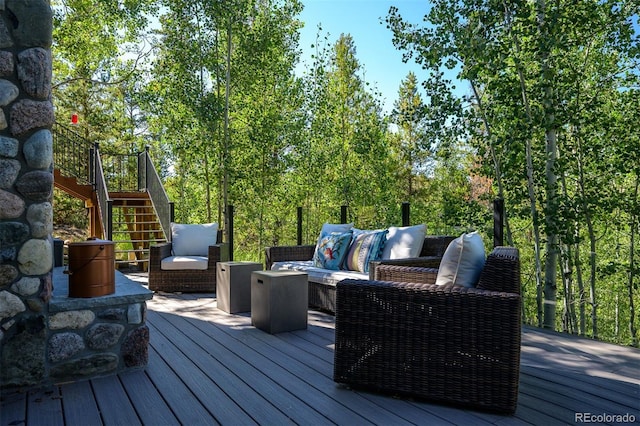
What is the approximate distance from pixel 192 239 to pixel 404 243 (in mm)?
2942

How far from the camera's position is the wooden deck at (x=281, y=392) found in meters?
2.10

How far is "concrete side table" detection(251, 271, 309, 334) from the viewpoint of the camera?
3.63 m

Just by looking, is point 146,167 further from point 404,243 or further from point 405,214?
point 404,243

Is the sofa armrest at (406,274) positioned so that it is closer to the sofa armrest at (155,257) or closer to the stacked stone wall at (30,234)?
the stacked stone wall at (30,234)

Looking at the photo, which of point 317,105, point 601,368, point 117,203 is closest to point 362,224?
point 317,105

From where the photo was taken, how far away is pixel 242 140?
8.23m

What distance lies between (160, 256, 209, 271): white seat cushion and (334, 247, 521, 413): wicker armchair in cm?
333

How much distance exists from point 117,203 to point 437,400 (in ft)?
27.5

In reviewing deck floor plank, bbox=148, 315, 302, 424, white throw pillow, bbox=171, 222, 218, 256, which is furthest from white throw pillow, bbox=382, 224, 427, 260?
white throw pillow, bbox=171, 222, 218, 256

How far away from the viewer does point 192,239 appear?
5.78m

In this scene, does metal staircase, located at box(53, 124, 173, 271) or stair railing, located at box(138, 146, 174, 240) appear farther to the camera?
metal staircase, located at box(53, 124, 173, 271)

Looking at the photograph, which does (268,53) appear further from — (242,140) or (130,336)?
(130,336)

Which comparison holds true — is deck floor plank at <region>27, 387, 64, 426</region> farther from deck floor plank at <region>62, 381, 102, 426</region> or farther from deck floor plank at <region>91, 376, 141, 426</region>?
deck floor plank at <region>91, 376, 141, 426</region>

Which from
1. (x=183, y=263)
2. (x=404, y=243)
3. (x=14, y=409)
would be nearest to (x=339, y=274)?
(x=404, y=243)
